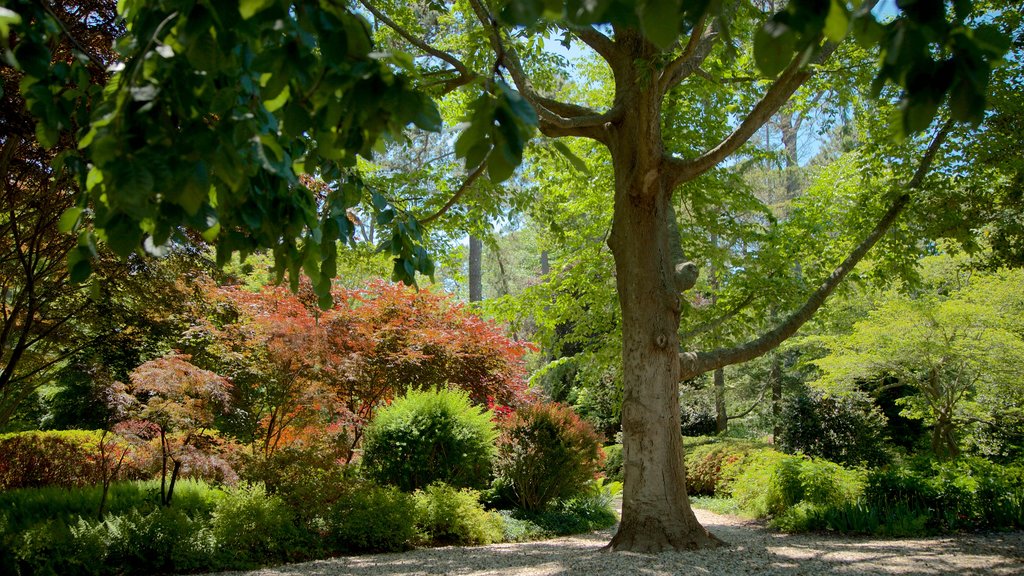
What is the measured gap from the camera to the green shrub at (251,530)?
607 centimetres

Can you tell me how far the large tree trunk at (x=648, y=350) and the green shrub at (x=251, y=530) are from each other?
10.4 ft

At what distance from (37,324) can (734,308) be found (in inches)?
327

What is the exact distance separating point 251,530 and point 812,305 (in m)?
6.30

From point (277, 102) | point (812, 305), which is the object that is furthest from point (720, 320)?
point (277, 102)

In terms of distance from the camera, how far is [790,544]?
665 cm

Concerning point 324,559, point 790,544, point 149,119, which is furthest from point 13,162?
point 790,544

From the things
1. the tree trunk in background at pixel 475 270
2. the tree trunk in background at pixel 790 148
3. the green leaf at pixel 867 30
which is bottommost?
the green leaf at pixel 867 30

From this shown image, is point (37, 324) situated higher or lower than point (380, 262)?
lower

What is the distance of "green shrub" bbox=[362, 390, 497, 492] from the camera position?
8523 mm

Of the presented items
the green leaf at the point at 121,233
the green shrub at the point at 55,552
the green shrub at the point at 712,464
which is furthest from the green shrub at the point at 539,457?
the green leaf at the point at 121,233

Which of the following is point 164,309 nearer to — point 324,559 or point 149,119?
point 324,559

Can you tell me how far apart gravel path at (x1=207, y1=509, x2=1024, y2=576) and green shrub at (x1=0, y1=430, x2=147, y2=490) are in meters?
4.38

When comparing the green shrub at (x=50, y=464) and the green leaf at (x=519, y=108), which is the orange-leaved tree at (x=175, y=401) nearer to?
the green shrub at (x=50, y=464)

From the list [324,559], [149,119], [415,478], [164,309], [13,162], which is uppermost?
[13,162]
